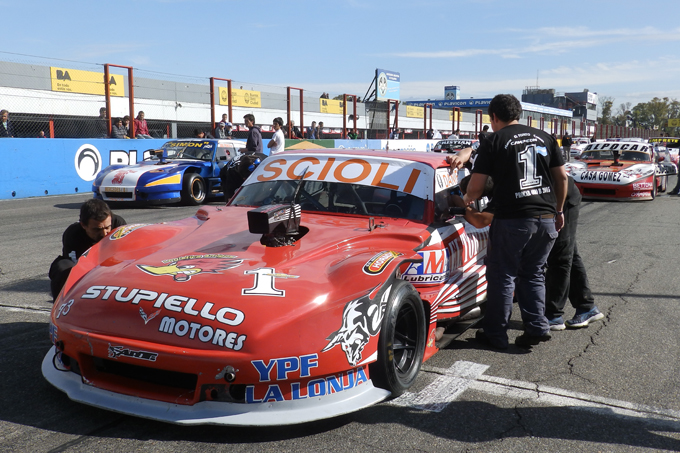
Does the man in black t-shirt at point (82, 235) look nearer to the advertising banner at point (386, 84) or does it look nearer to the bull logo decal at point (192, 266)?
the bull logo decal at point (192, 266)

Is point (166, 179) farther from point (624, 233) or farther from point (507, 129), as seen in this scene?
point (507, 129)

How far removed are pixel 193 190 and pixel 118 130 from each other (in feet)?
14.9

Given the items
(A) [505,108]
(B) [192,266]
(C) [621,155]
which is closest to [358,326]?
(B) [192,266]

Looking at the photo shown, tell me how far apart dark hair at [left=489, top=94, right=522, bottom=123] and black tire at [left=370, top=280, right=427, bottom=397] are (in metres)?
1.48

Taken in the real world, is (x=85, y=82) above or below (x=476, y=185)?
above

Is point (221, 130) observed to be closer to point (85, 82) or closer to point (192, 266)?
point (85, 82)

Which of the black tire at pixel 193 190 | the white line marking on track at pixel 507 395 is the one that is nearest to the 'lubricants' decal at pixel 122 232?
the white line marking on track at pixel 507 395

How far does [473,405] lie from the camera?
3055mm

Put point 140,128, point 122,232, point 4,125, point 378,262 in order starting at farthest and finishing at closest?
point 140,128, point 4,125, point 122,232, point 378,262

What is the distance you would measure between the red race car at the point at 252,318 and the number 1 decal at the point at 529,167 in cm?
63

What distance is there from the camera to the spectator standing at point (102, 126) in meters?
15.1

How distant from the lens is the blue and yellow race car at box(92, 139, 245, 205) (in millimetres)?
11258

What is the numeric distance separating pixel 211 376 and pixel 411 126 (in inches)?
1213

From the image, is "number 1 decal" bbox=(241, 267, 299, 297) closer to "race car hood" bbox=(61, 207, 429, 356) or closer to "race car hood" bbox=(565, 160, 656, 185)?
"race car hood" bbox=(61, 207, 429, 356)
